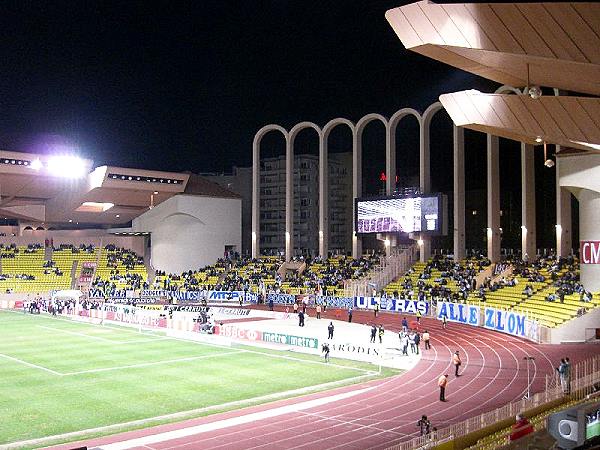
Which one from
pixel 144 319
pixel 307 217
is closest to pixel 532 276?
pixel 144 319

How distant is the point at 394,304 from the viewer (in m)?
50.4

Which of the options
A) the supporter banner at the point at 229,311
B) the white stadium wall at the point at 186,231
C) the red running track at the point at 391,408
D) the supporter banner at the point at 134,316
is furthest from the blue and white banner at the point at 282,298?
the red running track at the point at 391,408

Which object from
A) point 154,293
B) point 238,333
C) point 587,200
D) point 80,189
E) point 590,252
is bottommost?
point 238,333

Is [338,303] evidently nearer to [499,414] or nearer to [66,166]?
[66,166]

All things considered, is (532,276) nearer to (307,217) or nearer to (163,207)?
(163,207)

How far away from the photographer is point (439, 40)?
18625mm

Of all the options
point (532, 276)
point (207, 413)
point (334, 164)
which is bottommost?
point (207, 413)

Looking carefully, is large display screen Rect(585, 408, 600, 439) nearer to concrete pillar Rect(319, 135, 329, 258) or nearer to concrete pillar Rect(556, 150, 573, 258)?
concrete pillar Rect(556, 150, 573, 258)

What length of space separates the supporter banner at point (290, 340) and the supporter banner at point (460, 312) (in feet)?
43.9

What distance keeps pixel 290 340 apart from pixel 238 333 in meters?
4.68

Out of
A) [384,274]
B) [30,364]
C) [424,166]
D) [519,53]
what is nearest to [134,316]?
[30,364]

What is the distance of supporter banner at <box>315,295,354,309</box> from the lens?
177 feet

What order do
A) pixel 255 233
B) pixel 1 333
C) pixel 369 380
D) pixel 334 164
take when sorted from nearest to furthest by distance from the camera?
1. pixel 369 380
2. pixel 1 333
3. pixel 255 233
4. pixel 334 164

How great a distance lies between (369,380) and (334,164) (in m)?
69.5
